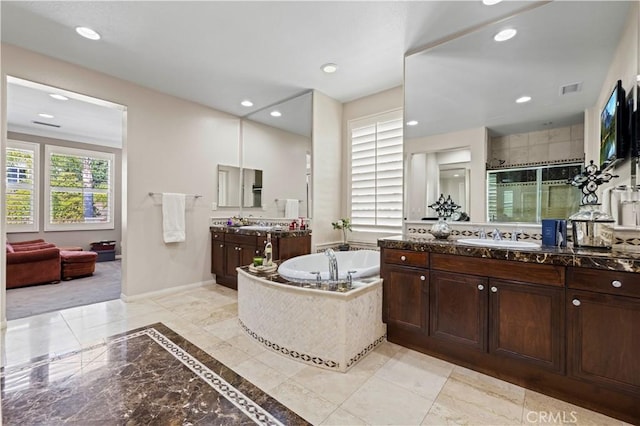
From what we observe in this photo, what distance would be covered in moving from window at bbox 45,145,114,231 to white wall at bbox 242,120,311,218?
3.93 m

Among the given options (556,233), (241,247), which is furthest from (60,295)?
(556,233)

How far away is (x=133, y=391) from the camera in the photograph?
6.40ft

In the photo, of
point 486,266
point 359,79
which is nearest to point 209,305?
point 486,266

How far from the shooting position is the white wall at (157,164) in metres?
3.41

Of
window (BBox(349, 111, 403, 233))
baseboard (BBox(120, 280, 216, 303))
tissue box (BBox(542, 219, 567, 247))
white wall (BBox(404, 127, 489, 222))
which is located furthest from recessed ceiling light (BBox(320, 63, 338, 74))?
baseboard (BBox(120, 280, 216, 303))

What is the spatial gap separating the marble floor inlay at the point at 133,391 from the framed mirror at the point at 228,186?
2.59 metres

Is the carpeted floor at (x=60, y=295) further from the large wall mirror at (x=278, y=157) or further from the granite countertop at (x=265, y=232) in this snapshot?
the large wall mirror at (x=278, y=157)

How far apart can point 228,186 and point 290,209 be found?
121 cm

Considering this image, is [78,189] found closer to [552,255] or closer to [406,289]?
[406,289]

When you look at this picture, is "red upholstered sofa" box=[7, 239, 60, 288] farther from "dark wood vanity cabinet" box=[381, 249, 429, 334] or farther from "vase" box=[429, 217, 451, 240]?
"vase" box=[429, 217, 451, 240]

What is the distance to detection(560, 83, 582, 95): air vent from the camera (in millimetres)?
2244

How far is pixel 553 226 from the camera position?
2.17m

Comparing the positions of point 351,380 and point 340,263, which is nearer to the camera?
point 351,380

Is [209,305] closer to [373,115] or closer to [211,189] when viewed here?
[211,189]
